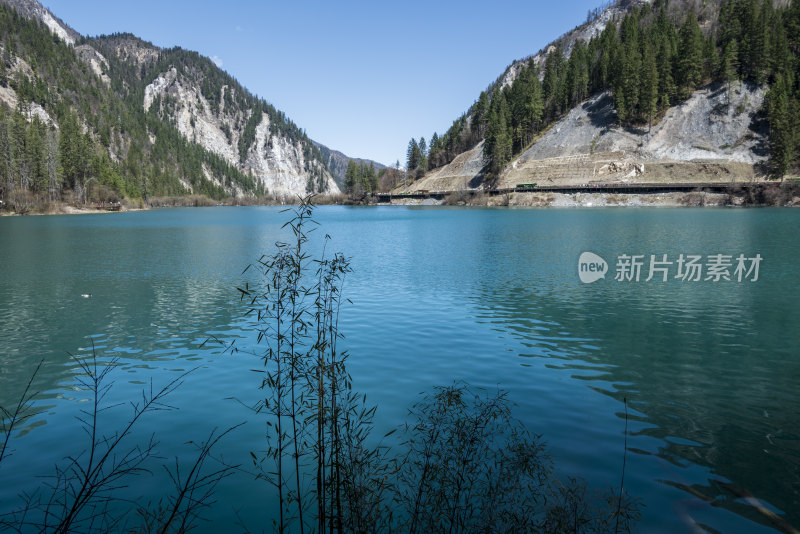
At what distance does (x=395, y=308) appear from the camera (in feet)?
75.8

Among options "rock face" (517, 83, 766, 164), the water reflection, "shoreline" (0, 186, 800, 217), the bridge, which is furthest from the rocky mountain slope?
the water reflection

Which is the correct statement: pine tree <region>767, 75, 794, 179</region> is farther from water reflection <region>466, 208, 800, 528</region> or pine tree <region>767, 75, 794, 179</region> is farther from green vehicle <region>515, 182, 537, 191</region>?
water reflection <region>466, 208, 800, 528</region>

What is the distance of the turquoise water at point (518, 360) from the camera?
8703mm

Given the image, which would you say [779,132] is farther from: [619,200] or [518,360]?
[518,360]

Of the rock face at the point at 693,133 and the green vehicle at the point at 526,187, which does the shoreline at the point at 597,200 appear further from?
the rock face at the point at 693,133

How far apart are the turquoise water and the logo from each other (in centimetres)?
99

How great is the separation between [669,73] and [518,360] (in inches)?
6343

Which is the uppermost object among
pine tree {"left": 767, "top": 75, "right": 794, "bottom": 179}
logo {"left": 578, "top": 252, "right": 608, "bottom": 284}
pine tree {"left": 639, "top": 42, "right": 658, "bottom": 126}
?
pine tree {"left": 639, "top": 42, "right": 658, "bottom": 126}

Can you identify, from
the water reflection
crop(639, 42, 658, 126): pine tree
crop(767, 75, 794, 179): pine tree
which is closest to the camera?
the water reflection

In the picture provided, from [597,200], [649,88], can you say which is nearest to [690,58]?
[649,88]

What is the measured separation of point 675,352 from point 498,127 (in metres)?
155

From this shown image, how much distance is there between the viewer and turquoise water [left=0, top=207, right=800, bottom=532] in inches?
343

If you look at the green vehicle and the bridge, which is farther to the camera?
the green vehicle

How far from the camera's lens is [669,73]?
137000 millimetres
